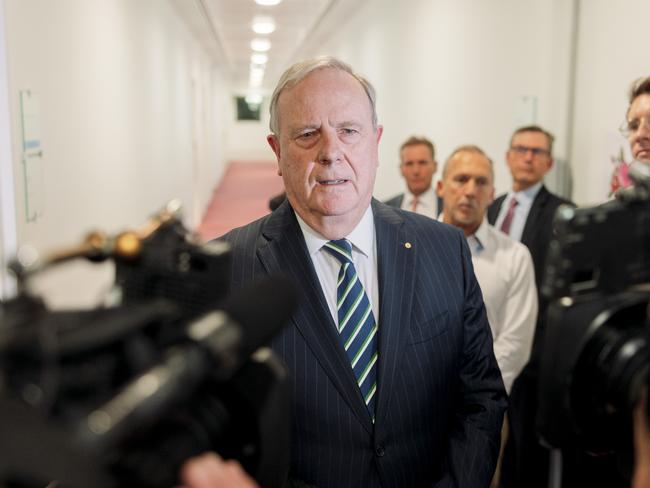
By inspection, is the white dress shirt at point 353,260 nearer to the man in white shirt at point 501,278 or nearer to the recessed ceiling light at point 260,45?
the man in white shirt at point 501,278

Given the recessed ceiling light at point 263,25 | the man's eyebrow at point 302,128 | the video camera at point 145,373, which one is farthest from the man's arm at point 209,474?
the recessed ceiling light at point 263,25

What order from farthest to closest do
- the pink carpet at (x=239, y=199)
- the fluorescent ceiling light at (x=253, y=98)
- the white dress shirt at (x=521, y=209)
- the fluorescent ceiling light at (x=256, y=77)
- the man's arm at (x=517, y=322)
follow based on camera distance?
1. the fluorescent ceiling light at (x=253, y=98)
2. the fluorescent ceiling light at (x=256, y=77)
3. the pink carpet at (x=239, y=199)
4. the white dress shirt at (x=521, y=209)
5. the man's arm at (x=517, y=322)

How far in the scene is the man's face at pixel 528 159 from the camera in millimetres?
3484

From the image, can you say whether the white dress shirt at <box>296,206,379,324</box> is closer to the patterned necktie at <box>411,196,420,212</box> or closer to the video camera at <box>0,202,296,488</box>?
the video camera at <box>0,202,296,488</box>

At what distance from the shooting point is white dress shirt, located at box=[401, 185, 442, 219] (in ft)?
12.5

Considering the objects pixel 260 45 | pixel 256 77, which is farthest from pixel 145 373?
pixel 256 77

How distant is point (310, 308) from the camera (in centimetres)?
148

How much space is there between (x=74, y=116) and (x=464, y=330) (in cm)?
254

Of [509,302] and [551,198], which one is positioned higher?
[551,198]

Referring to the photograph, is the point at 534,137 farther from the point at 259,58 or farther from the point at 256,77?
the point at 256,77

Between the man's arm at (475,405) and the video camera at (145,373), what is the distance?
2.40ft

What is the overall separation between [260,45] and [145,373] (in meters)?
12.5

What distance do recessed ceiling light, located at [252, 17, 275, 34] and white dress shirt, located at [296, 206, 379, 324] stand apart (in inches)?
316

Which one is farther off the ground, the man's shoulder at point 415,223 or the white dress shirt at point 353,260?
the man's shoulder at point 415,223
